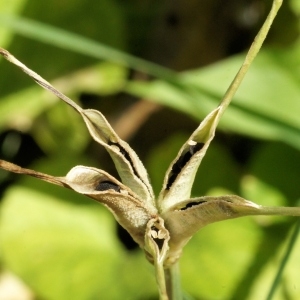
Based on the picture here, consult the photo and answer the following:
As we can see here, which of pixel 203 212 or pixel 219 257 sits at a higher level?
pixel 203 212

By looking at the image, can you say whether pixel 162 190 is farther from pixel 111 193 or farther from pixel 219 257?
pixel 219 257

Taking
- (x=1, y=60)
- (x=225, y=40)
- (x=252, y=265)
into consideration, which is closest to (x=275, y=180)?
(x=252, y=265)

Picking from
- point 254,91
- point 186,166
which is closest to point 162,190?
point 186,166

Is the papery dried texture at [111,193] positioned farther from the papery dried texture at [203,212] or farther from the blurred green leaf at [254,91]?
the blurred green leaf at [254,91]

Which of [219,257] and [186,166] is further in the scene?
[219,257]

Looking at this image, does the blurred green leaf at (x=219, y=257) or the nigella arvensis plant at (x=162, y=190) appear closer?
the nigella arvensis plant at (x=162, y=190)

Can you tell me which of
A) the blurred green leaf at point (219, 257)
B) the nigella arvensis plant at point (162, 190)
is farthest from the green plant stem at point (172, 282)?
the blurred green leaf at point (219, 257)

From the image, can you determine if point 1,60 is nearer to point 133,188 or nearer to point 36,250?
point 36,250

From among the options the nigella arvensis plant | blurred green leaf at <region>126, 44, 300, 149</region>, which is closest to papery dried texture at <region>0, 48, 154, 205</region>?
the nigella arvensis plant
